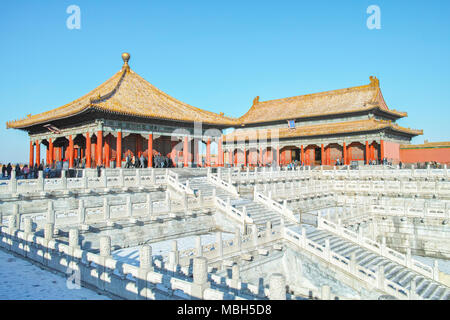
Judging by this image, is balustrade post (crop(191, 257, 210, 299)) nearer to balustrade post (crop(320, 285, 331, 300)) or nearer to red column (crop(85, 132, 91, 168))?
balustrade post (crop(320, 285, 331, 300))

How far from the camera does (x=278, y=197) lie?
2231cm

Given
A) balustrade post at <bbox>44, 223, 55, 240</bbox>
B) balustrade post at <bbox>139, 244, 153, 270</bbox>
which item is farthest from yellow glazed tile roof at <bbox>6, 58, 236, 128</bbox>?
balustrade post at <bbox>139, 244, 153, 270</bbox>

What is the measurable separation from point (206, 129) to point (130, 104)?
6827mm

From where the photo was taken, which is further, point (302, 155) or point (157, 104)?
point (302, 155)

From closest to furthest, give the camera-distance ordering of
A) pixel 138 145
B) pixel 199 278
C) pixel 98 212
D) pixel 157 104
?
1. pixel 199 278
2. pixel 98 212
3. pixel 138 145
4. pixel 157 104

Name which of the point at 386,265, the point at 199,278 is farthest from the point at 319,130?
the point at 199,278

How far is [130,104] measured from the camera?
24.4 meters

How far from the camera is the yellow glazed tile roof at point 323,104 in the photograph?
39.3 m

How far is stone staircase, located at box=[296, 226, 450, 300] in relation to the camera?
14.1 m

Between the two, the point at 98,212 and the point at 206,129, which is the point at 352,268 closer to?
the point at 98,212

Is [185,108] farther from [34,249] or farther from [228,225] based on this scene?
[34,249]

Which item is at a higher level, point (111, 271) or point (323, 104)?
point (323, 104)
